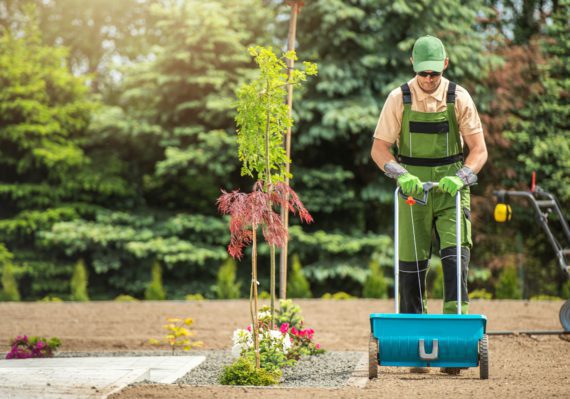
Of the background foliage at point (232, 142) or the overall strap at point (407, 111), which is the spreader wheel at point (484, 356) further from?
the background foliage at point (232, 142)

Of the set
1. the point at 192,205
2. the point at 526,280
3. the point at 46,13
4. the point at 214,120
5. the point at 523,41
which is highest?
the point at 46,13

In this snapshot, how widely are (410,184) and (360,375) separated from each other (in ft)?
4.41

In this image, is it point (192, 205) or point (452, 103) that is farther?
point (192, 205)

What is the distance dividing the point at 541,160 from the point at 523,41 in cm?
331

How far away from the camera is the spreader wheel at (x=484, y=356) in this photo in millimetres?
4766

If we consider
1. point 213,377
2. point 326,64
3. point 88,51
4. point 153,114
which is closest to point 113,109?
point 153,114

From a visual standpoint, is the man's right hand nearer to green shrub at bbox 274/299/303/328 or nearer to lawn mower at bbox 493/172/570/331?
green shrub at bbox 274/299/303/328

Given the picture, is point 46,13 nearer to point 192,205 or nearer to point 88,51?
point 88,51

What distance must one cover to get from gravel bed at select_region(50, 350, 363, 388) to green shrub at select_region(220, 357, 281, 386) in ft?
0.54

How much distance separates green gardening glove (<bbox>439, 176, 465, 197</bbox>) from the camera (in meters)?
4.93

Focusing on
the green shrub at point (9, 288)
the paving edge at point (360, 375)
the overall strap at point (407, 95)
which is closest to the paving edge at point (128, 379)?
the paving edge at point (360, 375)

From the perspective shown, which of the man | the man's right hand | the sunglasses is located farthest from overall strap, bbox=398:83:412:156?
the man's right hand

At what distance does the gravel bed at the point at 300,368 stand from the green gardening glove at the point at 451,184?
133 cm

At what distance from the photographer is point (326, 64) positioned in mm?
14914
